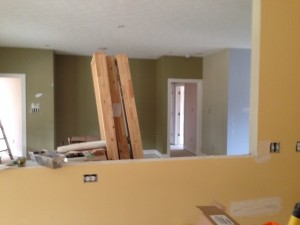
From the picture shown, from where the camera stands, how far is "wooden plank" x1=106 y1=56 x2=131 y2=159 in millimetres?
2396

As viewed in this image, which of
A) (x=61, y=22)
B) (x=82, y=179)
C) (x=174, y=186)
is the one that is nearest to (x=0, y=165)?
(x=82, y=179)

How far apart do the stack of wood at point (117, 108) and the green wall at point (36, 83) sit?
4.11 meters

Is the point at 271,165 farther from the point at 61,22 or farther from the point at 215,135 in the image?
the point at 215,135

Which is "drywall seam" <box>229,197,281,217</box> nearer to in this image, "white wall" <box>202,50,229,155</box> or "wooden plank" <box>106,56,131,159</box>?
"wooden plank" <box>106,56,131,159</box>

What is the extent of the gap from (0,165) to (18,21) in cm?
282

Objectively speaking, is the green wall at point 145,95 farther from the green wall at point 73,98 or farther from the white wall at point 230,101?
the white wall at point 230,101

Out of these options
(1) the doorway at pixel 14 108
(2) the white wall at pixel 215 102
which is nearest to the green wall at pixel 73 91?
(1) the doorway at pixel 14 108

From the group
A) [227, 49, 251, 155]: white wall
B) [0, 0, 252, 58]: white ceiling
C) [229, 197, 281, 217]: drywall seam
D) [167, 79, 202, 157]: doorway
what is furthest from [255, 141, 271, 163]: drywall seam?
[167, 79, 202, 157]: doorway

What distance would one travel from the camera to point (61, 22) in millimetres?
3785

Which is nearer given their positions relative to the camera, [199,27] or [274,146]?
[274,146]

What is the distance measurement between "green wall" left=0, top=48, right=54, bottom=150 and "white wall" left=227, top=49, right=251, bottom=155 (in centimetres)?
415

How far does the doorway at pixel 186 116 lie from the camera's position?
6891 millimetres

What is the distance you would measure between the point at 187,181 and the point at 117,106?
0.94 m

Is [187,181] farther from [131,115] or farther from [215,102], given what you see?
[215,102]
